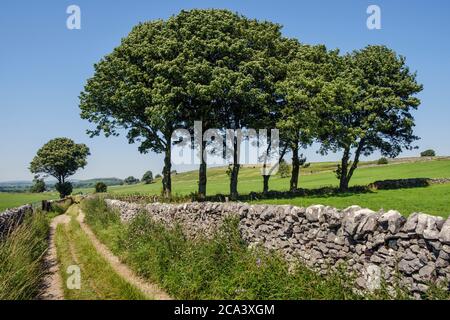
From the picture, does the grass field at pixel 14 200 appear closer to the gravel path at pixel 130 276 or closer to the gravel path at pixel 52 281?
the gravel path at pixel 52 281

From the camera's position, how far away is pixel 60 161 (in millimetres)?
81250

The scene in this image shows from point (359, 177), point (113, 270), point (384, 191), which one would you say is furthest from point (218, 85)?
point (359, 177)

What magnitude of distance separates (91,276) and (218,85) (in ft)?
67.8

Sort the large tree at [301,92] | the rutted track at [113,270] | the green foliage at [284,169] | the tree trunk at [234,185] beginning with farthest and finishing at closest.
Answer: the green foliage at [284,169] < the tree trunk at [234,185] < the large tree at [301,92] < the rutted track at [113,270]

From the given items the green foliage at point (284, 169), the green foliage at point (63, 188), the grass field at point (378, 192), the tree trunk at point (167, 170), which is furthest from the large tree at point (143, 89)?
the green foliage at point (284, 169)

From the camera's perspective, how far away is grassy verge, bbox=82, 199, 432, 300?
8.83 metres

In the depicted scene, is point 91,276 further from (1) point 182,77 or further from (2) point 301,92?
(2) point 301,92

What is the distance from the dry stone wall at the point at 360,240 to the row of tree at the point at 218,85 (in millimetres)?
20440

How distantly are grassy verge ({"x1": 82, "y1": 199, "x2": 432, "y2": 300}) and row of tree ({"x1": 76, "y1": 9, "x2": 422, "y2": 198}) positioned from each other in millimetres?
18464

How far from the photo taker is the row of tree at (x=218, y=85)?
103ft

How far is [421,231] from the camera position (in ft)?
23.4

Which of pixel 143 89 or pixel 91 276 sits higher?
pixel 143 89
